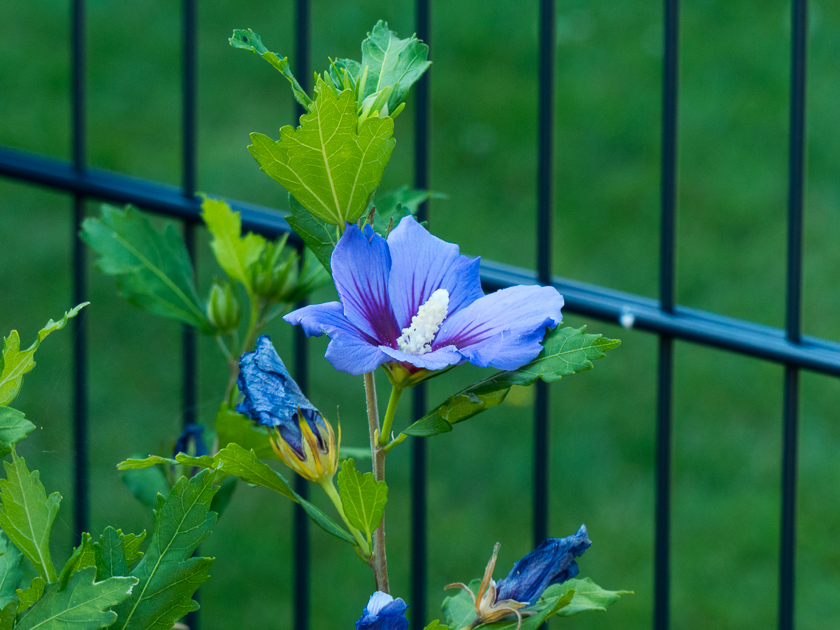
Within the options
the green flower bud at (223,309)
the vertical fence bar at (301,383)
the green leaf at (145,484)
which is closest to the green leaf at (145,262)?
the green flower bud at (223,309)

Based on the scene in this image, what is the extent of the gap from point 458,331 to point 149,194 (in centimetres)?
83

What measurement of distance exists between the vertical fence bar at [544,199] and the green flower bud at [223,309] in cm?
49

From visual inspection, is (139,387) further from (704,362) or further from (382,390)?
(704,362)

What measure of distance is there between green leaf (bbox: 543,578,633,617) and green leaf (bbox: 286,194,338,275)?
0.32m

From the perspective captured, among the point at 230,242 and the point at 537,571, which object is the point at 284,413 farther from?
the point at 230,242

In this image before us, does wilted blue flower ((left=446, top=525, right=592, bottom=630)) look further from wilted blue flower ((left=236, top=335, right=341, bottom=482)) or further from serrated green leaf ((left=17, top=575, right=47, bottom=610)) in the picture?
serrated green leaf ((left=17, top=575, right=47, bottom=610))

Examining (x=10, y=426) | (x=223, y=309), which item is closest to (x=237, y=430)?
(x=223, y=309)

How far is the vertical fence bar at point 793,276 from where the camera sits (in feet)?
4.61

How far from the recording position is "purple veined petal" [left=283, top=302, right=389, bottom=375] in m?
0.66

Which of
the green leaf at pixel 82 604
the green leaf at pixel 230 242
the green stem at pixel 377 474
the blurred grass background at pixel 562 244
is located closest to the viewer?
the green leaf at pixel 82 604

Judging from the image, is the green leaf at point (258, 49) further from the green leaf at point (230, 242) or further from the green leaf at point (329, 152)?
the green leaf at point (230, 242)

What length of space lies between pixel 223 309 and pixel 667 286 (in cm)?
67

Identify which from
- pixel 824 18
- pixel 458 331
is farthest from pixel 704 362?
pixel 458 331

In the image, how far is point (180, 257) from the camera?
3.82 ft
